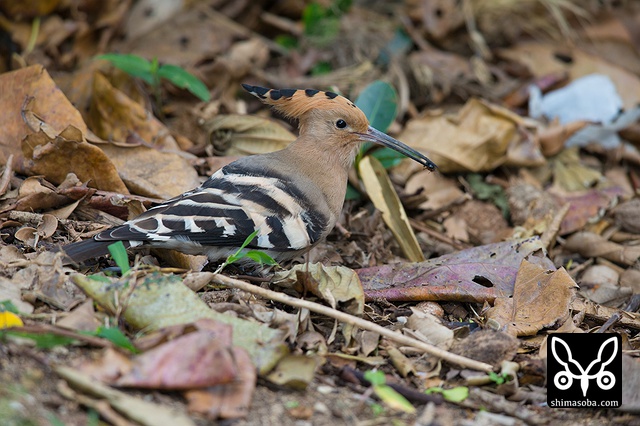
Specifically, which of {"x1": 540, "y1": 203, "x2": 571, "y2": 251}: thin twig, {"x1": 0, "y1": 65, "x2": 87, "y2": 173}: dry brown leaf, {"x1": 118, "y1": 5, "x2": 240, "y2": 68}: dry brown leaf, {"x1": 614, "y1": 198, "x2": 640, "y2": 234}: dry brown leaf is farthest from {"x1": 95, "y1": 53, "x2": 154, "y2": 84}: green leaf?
{"x1": 614, "y1": 198, "x2": 640, "y2": 234}: dry brown leaf

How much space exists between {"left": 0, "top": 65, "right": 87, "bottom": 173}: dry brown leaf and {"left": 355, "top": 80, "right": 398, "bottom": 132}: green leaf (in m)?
1.57

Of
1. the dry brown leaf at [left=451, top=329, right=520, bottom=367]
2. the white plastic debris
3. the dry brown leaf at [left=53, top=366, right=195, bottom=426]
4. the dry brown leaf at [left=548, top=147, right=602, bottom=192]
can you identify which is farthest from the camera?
the white plastic debris

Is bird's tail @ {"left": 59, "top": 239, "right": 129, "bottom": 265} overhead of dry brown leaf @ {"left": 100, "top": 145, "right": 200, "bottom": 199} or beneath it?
overhead

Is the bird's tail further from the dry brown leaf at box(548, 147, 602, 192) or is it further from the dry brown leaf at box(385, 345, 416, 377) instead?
the dry brown leaf at box(548, 147, 602, 192)

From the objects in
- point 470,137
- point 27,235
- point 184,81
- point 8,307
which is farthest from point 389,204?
point 8,307

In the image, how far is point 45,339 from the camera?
2.45 m

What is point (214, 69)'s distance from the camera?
532 cm

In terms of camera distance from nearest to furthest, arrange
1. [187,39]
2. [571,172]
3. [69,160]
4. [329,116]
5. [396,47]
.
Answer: [69,160], [329,116], [571,172], [187,39], [396,47]

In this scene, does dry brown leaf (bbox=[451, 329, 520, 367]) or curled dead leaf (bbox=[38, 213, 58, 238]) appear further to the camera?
curled dead leaf (bbox=[38, 213, 58, 238])

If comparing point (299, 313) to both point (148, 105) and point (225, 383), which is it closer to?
point (225, 383)

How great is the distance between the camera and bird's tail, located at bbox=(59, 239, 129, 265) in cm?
309

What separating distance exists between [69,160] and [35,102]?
0.48 meters

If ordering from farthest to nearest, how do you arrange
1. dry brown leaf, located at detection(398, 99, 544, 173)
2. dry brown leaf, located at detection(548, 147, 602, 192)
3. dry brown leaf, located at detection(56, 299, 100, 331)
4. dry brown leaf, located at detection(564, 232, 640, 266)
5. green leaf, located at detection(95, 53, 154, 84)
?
dry brown leaf, located at detection(548, 147, 602, 192)
dry brown leaf, located at detection(398, 99, 544, 173)
green leaf, located at detection(95, 53, 154, 84)
dry brown leaf, located at detection(564, 232, 640, 266)
dry brown leaf, located at detection(56, 299, 100, 331)

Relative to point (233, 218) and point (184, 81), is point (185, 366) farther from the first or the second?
point (184, 81)
